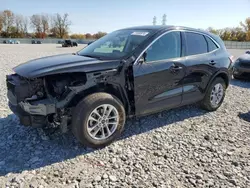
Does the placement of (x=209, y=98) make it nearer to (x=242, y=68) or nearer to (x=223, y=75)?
(x=223, y=75)

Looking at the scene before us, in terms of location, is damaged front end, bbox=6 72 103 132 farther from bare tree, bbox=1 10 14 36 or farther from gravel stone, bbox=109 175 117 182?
bare tree, bbox=1 10 14 36

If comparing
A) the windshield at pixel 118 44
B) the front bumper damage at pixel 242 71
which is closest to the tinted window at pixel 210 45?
the windshield at pixel 118 44

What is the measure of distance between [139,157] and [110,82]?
44.8 inches

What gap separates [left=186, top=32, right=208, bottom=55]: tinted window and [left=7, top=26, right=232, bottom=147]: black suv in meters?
0.02

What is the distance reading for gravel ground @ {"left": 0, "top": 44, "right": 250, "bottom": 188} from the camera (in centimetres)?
258

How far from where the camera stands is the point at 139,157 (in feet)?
9.95

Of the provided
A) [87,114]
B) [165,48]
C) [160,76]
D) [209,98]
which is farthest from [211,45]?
[87,114]

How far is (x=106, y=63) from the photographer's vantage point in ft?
10.5

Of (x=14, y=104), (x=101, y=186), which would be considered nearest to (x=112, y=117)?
(x=101, y=186)

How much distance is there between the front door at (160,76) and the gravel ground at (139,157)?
0.50 meters

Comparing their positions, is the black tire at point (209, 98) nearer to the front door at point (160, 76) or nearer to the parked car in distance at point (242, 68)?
the front door at point (160, 76)

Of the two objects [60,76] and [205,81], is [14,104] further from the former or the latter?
[205,81]

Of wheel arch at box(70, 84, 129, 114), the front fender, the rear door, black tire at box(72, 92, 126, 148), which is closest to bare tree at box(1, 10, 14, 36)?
the rear door

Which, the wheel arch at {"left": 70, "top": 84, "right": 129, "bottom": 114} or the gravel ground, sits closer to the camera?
the gravel ground
